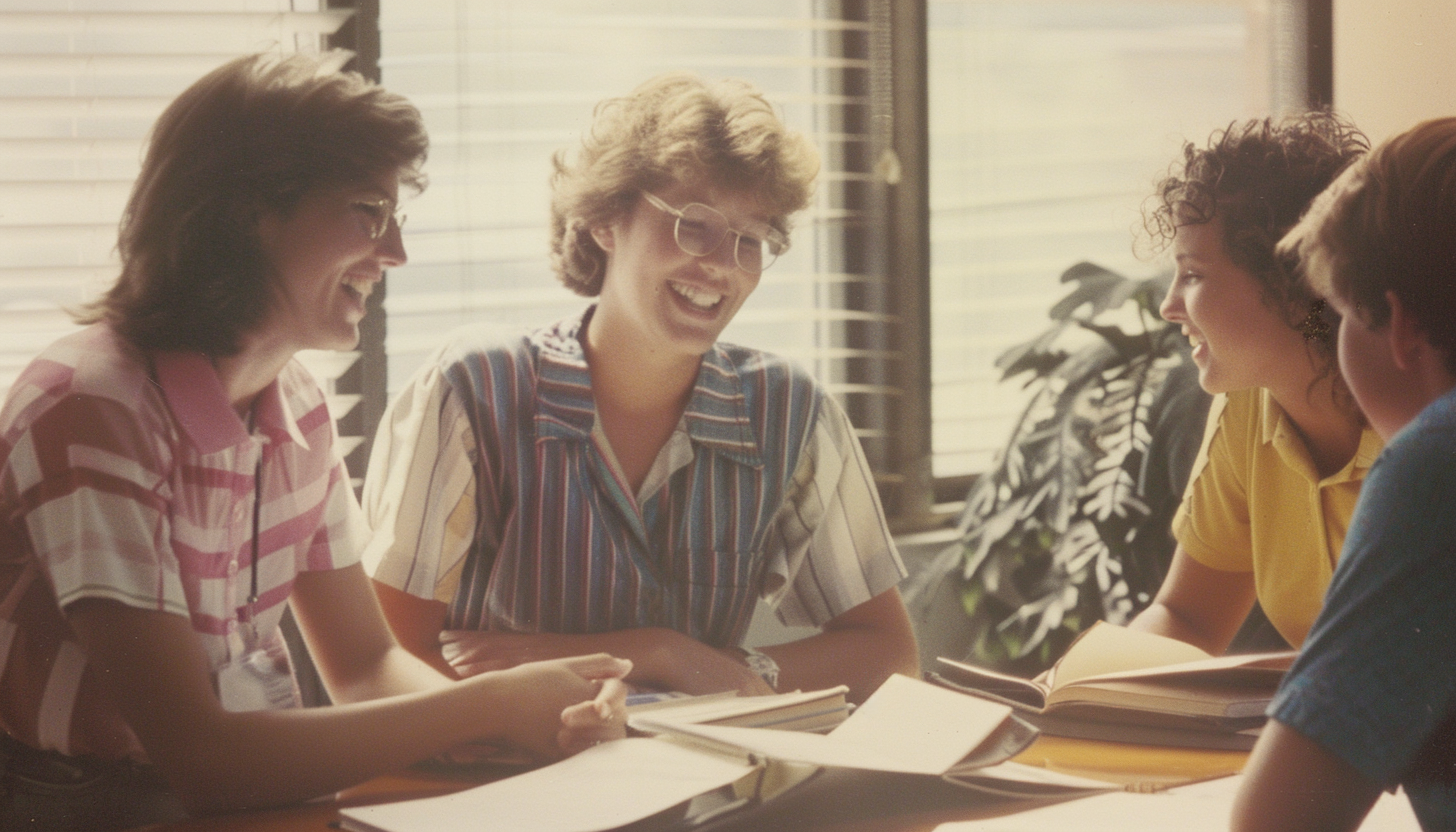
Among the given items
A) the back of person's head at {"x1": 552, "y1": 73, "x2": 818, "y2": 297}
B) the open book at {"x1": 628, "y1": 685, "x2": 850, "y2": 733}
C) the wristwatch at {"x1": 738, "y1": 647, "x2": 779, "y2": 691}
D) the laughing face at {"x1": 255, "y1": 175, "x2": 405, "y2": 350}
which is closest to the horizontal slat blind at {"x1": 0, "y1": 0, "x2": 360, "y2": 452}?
the laughing face at {"x1": 255, "y1": 175, "x2": 405, "y2": 350}

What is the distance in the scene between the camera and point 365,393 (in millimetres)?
1177

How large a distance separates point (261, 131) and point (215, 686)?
0.44 metres

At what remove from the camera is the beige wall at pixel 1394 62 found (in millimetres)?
1118

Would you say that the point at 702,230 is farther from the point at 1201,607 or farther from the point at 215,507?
the point at 1201,607

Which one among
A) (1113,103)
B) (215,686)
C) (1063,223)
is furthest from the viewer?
(1063,223)

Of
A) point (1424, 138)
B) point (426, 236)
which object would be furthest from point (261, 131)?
point (1424, 138)

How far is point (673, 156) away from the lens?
1.25 meters

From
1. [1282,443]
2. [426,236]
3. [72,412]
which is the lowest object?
[1282,443]

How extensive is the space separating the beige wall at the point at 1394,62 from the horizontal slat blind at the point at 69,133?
105 cm

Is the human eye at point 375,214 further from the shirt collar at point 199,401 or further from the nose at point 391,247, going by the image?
the shirt collar at point 199,401

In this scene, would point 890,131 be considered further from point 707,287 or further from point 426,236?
point 426,236

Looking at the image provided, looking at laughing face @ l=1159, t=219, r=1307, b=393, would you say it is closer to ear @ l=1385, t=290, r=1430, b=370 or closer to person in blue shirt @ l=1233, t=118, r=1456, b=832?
ear @ l=1385, t=290, r=1430, b=370

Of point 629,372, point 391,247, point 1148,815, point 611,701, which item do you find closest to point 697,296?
point 629,372

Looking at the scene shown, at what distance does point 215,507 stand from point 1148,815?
75 centimetres
